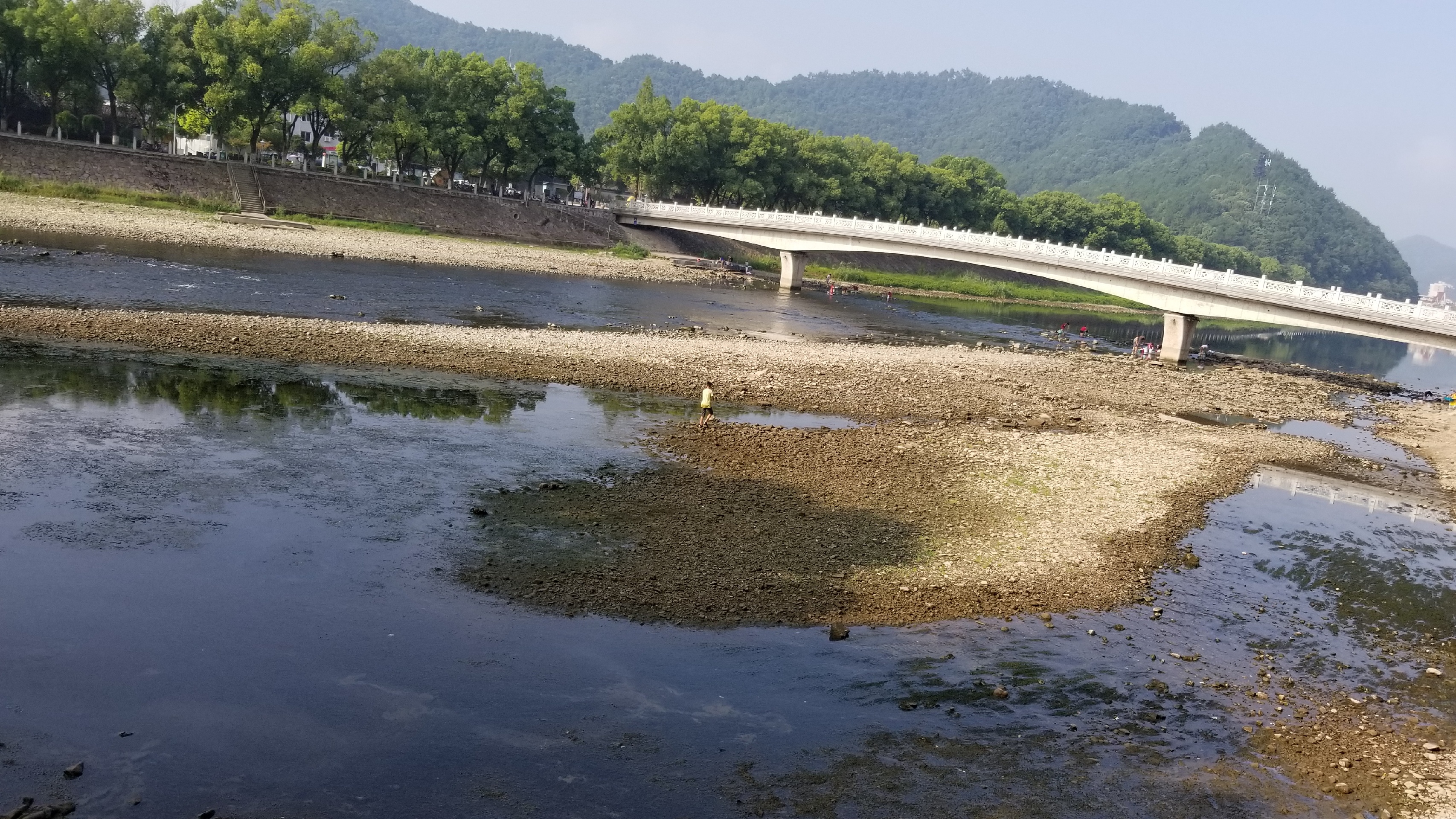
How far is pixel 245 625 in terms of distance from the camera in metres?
15.4

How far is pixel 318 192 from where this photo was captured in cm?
8156

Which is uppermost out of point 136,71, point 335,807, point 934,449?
point 136,71

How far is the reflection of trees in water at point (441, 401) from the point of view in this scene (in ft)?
95.2

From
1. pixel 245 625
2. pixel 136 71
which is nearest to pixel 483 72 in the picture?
pixel 136 71

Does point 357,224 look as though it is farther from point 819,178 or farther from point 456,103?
point 819,178

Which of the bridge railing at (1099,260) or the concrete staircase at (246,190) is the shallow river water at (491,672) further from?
the concrete staircase at (246,190)

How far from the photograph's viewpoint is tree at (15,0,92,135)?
71250 millimetres

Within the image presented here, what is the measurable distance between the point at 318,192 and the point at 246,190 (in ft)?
20.1

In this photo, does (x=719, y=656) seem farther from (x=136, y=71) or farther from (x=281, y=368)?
(x=136, y=71)

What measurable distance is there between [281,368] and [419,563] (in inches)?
660

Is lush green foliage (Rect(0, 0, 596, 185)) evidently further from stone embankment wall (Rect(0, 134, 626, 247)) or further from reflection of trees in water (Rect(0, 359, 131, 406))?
reflection of trees in water (Rect(0, 359, 131, 406))

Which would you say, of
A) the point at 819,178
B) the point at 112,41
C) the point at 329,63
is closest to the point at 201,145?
the point at 112,41

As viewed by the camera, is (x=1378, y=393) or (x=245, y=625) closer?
(x=245, y=625)

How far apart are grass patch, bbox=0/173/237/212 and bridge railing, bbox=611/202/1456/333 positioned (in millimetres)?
39543
